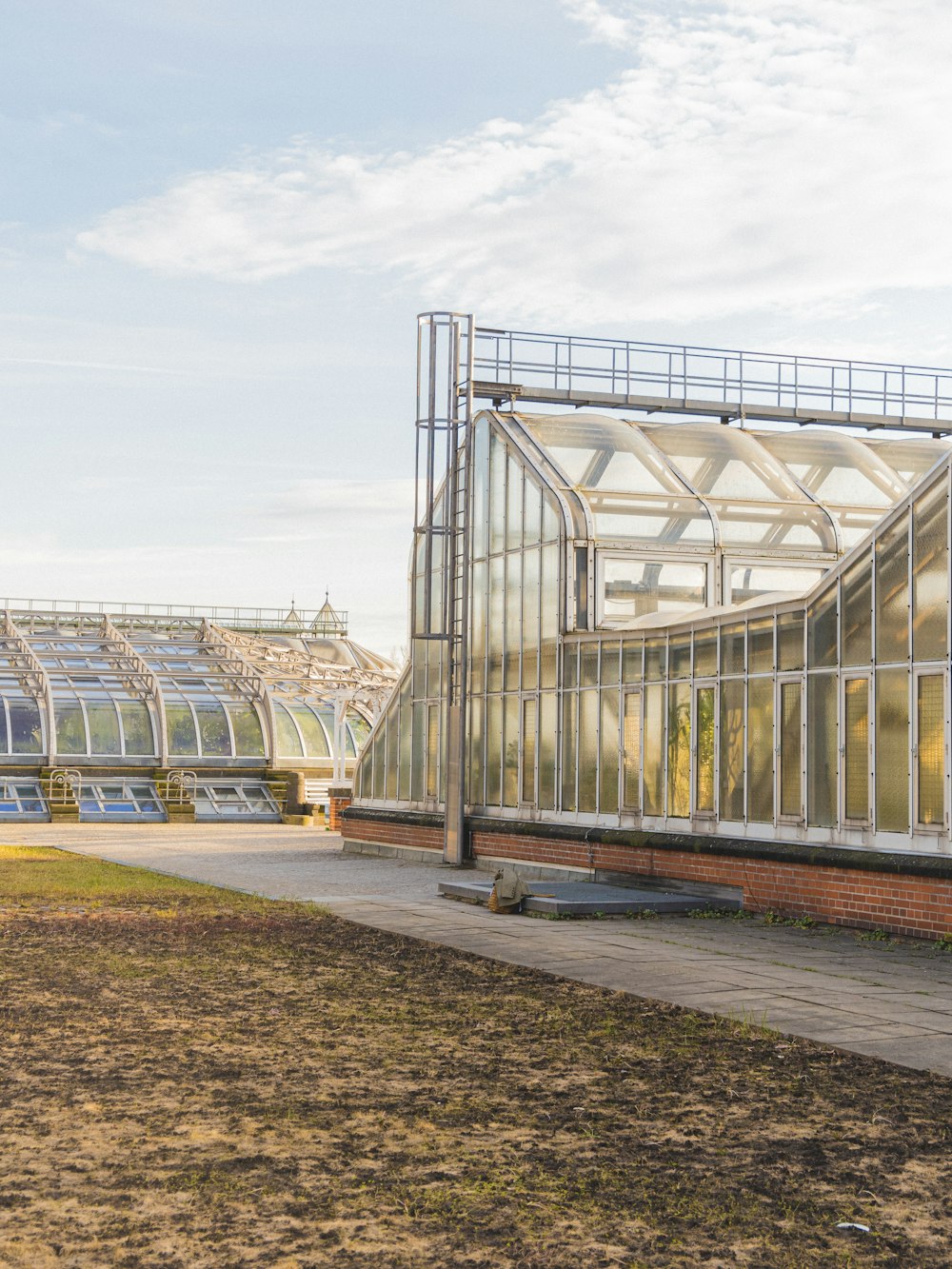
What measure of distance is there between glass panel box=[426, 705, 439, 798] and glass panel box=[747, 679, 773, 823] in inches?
409

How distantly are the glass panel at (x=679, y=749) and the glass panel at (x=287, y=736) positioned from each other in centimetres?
2736

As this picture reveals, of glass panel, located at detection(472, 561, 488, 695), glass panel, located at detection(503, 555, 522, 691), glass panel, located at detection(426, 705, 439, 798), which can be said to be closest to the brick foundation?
glass panel, located at detection(503, 555, 522, 691)

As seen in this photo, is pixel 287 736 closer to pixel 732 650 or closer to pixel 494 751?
pixel 494 751

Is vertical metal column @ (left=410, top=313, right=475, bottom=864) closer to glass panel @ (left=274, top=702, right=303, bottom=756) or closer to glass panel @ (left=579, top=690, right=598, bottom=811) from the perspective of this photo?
glass panel @ (left=579, top=690, right=598, bottom=811)

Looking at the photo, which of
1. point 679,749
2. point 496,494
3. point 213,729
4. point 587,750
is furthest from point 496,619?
point 213,729

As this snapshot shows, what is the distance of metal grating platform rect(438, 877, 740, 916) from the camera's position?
1666cm

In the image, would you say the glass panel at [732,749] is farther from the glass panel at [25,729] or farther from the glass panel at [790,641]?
the glass panel at [25,729]

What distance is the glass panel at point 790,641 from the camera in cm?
1655

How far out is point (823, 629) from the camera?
16.2 meters

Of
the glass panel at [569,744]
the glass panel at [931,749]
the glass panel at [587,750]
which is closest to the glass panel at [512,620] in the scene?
the glass panel at [569,744]

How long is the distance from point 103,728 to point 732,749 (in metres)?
29.3

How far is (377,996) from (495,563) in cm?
1460

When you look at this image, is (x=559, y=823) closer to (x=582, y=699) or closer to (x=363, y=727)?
(x=582, y=699)

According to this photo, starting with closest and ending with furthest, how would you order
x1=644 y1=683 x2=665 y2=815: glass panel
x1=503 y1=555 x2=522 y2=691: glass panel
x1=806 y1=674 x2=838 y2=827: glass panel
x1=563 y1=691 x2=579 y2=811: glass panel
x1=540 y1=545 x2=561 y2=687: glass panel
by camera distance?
x1=806 y1=674 x2=838 y2=827: glass panel → x1=644 y1=683 x2=665 y2=815: glass panel → x1=563 y1=691 x2=579 y2=811: glass panel → x1=540 y1=545 x2=561 y2=687: glass panel → x1=503 y1=555 x2=522 y2=691: glass panel
